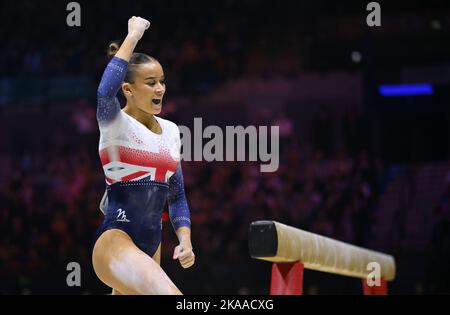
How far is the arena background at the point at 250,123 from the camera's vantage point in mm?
10625

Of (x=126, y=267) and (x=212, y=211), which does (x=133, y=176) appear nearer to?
(x=126, y=267)

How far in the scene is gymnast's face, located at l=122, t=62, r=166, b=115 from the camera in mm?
3357

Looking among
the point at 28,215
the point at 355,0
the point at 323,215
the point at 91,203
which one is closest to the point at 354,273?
the point at 323,215

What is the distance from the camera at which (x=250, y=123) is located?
14.1m

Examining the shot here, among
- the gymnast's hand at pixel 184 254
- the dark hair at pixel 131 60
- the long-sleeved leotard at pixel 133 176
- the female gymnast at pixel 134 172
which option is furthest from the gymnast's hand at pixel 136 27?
the gymnast's hand at pixel 184 254

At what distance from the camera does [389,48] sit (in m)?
Result: 13.4

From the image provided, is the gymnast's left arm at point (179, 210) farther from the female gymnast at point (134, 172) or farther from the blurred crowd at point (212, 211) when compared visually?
the blurred crowd at point (212, 211)

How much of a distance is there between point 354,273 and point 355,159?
7.38m

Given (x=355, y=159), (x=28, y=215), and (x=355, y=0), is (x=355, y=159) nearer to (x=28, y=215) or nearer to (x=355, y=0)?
(x=355, y=0)

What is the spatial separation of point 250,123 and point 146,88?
35.4ft

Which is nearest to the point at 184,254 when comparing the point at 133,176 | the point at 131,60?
the point at 133,176

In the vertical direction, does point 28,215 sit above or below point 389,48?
below

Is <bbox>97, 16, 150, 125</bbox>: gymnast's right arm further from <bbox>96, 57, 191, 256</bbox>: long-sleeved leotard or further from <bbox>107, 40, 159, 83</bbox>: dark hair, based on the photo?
<bbox>107, 40, 159, 83</bbox>: dark hair

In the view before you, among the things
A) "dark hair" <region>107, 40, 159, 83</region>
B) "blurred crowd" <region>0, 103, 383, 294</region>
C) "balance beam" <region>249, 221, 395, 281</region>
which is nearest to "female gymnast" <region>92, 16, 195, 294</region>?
"dark hair" <region>107, 40, 159, 83</region>
